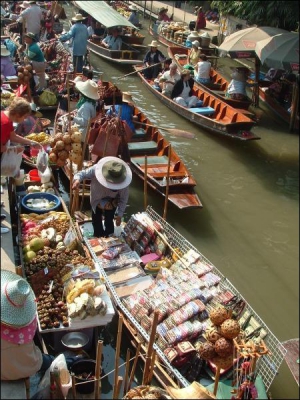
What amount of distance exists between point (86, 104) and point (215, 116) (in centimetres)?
489

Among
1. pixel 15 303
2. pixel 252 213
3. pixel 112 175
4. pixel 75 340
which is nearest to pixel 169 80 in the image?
pixel 112 175

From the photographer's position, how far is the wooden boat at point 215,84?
1238cm

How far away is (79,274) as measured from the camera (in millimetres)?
5246

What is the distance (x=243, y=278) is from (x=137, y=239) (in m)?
1.58

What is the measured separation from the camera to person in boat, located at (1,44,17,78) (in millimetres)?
10520

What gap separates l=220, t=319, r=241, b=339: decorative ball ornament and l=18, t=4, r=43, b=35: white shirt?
1202 centimetres

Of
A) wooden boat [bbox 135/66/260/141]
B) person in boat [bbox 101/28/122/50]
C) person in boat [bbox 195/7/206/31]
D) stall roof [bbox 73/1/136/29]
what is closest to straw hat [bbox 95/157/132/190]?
wooden boat [bbox 135/66/260/141]

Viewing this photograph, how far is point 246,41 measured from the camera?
1257 cm

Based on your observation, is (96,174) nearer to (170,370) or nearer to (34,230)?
(34,230)

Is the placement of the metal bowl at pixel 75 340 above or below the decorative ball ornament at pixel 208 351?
below

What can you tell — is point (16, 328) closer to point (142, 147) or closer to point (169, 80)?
point (142, 147)

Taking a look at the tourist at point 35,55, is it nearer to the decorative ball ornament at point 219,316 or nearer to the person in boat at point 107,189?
the person in boat at point 107,189

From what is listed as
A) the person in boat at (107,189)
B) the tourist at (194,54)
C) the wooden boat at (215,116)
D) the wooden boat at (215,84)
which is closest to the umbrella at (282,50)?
the wooden boat at (215,84)

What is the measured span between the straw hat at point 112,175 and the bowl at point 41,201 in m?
1.10
